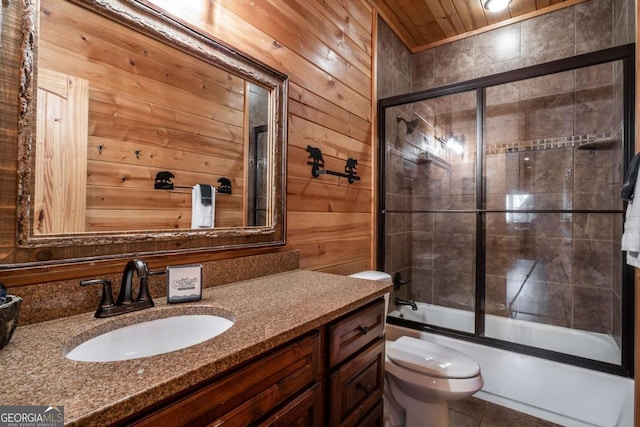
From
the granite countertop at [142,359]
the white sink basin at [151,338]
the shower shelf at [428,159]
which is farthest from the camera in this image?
the shower shelf at [428,159]

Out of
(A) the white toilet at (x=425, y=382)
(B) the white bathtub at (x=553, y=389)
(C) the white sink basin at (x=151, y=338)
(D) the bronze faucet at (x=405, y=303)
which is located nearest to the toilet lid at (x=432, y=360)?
(A) the white toilet at (x=425, y=382)

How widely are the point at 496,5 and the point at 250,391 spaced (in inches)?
119

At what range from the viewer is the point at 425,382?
1.52 m

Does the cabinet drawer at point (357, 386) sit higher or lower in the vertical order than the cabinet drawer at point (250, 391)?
lower

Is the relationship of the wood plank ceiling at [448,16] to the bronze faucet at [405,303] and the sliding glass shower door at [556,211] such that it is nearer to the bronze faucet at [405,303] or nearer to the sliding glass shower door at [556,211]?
the sliding glass shower door at [556,211]

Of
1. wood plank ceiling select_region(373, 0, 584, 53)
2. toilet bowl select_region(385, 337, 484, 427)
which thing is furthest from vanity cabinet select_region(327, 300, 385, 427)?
wood plank ceiling select_region(373, 0, 584, 53)

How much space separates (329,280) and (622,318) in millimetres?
1768

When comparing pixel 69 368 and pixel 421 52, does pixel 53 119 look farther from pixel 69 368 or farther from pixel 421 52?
pixel 421 52

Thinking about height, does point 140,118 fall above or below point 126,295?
above

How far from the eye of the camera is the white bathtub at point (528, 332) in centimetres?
210

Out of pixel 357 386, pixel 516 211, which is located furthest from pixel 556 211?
pixel 357 386

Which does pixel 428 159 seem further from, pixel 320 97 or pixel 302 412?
pixel 302 412

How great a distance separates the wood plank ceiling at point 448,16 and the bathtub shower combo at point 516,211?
0.58m

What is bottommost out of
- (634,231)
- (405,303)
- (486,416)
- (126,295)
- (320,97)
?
(486,416)
